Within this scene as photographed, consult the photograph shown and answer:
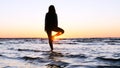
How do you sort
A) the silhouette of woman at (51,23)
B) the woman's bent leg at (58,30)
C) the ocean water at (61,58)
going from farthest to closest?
1. the silhouette of woman at (51,23)
2. the woman's bent leg at (58,30)
3. the ocean water at (61,58)

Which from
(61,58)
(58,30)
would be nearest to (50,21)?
(58,30)

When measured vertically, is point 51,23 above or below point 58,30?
above

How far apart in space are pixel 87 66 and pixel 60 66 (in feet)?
2.37

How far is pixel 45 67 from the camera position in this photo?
6.77 meters

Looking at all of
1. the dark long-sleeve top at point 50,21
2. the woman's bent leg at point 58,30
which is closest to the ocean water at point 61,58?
the woman's bent leg at point 58,30

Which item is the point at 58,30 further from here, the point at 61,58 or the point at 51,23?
the point at 61,58

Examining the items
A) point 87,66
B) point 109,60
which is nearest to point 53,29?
point 109,60

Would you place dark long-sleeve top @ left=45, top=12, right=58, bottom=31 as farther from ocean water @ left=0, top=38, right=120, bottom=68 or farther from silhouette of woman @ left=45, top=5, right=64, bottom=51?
ocean water @ left=0, top=38, right=120, bottom=68

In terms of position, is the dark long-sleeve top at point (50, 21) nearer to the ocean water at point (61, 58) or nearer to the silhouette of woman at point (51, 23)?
the silhouette of woman at point (51, 23)

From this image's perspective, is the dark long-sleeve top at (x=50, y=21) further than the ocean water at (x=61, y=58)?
Yes

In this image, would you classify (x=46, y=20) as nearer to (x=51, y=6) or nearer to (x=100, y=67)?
(x=51, y=6)

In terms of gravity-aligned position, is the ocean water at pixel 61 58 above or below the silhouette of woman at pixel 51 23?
below

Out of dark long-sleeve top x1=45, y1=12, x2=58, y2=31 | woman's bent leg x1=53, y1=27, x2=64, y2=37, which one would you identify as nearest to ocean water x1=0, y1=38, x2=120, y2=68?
woman's bent leg x1=53, y1=27, x2=64, y2=37

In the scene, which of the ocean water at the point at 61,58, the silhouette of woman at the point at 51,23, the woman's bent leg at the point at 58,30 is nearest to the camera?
the ocean water at the point at 61,58
